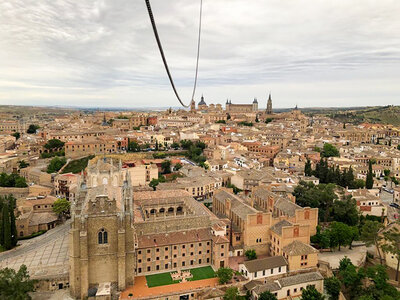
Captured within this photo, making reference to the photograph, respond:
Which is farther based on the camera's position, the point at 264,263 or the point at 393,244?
the point at 393,244

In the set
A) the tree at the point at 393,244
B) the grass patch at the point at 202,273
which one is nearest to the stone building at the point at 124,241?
the grass patch at the point at 202,273

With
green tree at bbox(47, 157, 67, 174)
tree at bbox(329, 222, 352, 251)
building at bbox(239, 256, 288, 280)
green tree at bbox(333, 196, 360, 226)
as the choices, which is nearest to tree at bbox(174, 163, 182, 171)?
green tree at bbox(47, 157, 67, 174)

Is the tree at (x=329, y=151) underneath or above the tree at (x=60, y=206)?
above

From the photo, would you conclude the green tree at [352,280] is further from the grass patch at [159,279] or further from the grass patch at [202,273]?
the grass patch at [159,279]

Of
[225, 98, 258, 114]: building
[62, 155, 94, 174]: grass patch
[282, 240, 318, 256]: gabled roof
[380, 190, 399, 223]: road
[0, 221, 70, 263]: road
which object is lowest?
[0, 221, 70, 263]: road

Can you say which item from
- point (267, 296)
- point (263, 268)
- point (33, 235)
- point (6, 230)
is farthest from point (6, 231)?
point (267, 296)

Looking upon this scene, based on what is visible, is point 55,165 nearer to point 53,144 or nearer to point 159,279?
point 53,144

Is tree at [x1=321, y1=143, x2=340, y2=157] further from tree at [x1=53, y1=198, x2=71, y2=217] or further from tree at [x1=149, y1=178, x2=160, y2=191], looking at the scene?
tree at [x1=53, y1=198, x2=71, y2=217]
